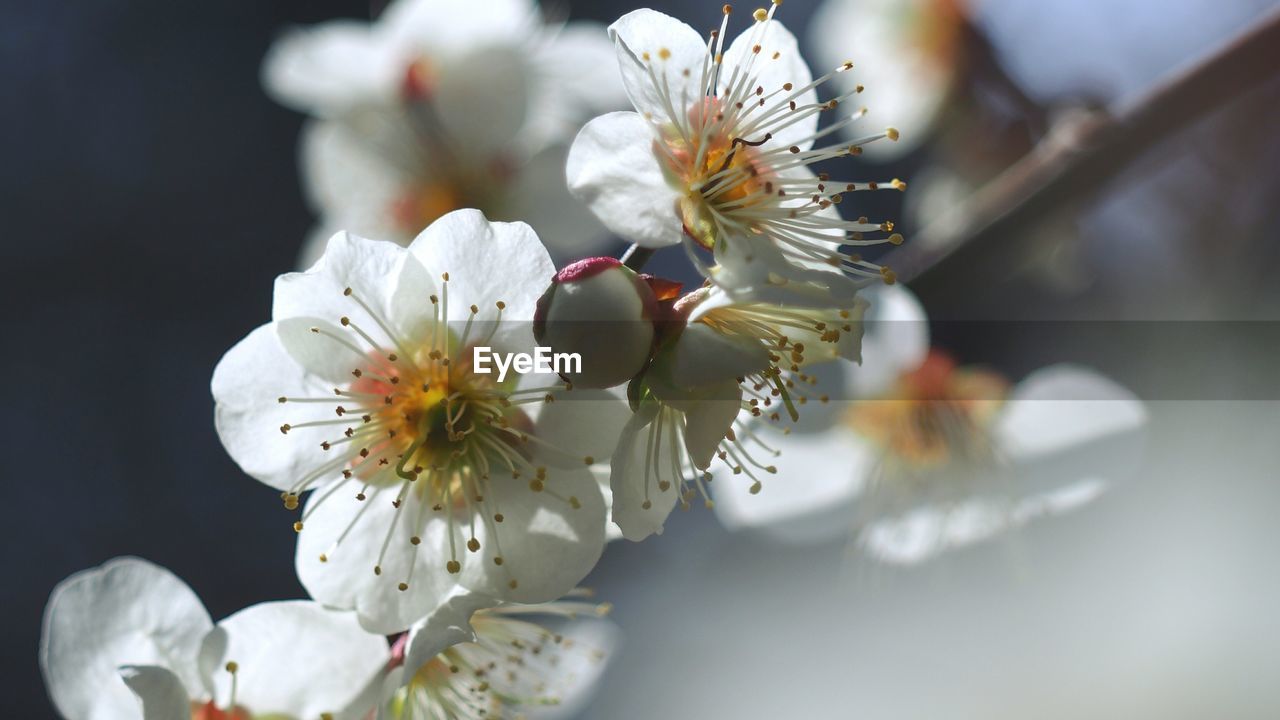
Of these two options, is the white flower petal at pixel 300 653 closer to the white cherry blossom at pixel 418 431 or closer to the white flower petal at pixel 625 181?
the white cherry blossom at pixel 418 431

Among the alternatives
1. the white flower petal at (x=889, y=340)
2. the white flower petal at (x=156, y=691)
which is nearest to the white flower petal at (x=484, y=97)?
the white flower petal at (x=889, y=340)

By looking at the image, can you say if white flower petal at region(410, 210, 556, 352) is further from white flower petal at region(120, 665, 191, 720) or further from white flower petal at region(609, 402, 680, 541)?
white flower petal at region(120, 665, 191, 720)

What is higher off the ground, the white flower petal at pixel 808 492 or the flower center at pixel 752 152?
A: the flower center at pixel 752 152

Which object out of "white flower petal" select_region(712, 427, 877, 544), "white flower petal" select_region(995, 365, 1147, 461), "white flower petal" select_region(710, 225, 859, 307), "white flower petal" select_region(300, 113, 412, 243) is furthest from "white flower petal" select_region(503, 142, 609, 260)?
"white flower petal" select_region(710, 225, 859, 307)

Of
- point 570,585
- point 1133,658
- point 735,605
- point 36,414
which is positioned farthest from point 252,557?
point 570,585

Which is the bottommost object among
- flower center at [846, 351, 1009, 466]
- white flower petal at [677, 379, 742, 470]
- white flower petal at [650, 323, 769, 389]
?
flower center at [846, 351, 1009, 466]
